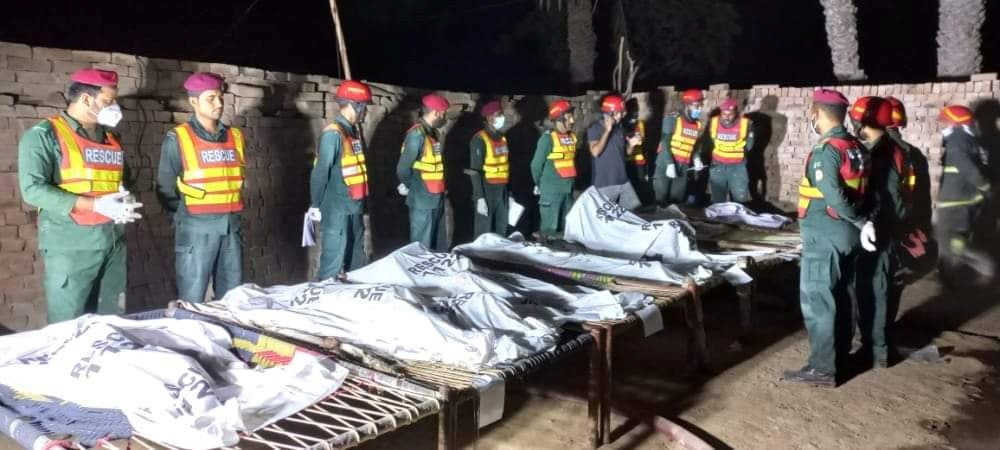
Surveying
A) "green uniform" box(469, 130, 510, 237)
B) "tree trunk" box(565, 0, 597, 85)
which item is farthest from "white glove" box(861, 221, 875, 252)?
"tree trunk" box(565, 0, 597, 85)

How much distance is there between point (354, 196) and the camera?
→ 18.5ft

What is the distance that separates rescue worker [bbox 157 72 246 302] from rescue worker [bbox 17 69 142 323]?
41 cm

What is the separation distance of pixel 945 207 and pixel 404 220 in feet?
16.4

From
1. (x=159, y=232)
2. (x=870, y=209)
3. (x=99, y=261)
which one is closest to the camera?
(x=99, y=261)

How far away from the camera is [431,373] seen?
2.81 m

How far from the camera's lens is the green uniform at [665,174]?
8438 millimetres

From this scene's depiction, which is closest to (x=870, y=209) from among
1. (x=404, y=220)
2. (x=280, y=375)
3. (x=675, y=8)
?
(x=280, y=375)

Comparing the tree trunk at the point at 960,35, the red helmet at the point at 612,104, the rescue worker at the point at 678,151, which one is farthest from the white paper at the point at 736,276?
the tree trunk at the point at 960,35

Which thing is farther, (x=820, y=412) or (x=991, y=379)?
(x=991, y=379)

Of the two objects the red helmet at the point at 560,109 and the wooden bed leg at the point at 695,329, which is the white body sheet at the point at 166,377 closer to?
the wooden bed leg at the point at 695,329

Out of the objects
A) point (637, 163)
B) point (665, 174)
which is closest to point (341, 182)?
point (637, 163)

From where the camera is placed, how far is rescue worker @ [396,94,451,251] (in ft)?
20.5

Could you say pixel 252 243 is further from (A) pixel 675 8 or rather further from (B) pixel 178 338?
(A) pixel 675 8

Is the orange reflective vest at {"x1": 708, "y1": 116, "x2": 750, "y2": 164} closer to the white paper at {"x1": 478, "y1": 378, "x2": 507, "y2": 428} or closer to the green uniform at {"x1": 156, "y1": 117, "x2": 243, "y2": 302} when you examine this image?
the green uniform at {"x1": 156, "y1": 117, "x2": 243, "y2": 302}
